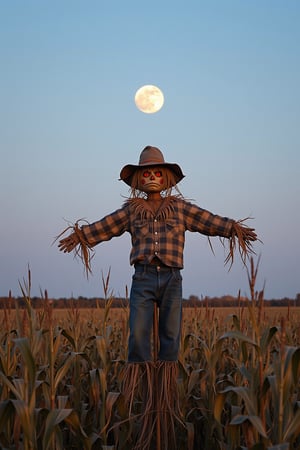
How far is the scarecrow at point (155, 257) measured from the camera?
4375 mm

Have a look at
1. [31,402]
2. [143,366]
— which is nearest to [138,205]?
[143,366]

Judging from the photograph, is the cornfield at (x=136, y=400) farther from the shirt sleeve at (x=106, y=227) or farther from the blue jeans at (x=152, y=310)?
the shirt sleeve at (x=106, y=227)

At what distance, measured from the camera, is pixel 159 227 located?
4.55 meters

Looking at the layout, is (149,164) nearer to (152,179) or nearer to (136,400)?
(152,179)

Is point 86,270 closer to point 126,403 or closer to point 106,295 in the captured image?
point 106,295

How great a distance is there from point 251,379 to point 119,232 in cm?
214

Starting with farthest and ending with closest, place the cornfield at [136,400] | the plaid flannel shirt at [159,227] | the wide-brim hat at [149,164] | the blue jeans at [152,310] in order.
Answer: the wide-brim hat at [149,164]
the plaid flannel shirt at [159,227]
the blue jeans at [152,310]
the cornfield at [136,400]

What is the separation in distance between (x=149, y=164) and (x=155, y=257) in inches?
29.1

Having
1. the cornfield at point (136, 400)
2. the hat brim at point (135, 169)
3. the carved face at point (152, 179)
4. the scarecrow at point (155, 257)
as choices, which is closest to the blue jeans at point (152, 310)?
the scarecrow at point (155, 257)

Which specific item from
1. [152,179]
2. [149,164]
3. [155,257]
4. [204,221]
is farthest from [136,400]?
[149,164]

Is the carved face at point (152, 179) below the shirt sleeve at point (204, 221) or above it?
above

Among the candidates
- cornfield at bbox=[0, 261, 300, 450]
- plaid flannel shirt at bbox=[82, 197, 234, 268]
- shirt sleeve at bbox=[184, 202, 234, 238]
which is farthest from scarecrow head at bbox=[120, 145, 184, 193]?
cornfield at bbox=[0, 261, 300, 450]

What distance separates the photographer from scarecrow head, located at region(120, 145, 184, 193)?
470 centimetres

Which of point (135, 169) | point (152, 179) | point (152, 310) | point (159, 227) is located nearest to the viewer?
point (152, 310)
